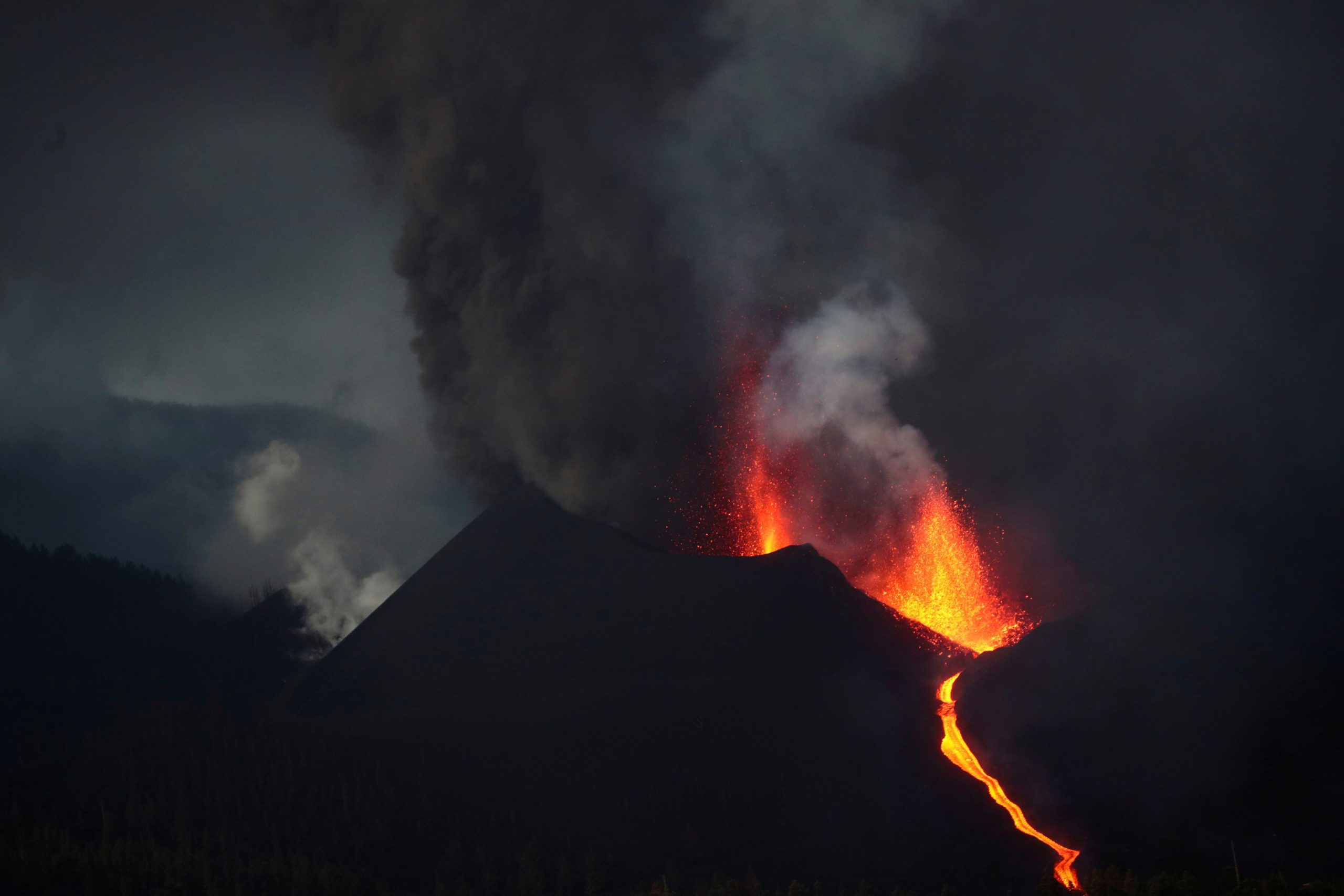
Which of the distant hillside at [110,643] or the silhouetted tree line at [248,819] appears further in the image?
the distant hillside at [110,643]

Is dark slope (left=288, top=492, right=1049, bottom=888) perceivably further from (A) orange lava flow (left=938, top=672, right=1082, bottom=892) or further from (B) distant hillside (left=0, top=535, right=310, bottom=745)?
(B) distant hillside (left=0, top=535, right=310, bottom=745)

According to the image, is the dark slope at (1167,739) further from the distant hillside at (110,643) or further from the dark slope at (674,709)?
the distant hillside at (110,643)

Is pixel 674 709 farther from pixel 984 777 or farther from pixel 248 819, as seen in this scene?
pixel 248 819

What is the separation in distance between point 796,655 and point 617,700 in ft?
28.0

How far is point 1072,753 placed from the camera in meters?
52.5

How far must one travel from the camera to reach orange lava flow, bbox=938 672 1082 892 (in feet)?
A: 152

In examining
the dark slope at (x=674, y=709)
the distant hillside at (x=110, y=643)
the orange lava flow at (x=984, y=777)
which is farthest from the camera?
the distant hillside at (x=110, y=643)

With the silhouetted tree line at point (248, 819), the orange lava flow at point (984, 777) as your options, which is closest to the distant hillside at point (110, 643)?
the silhouetted tree line at point (248, 819)

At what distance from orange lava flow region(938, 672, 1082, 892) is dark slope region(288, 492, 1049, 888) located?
607 millimetres

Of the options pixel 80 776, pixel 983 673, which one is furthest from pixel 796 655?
pixel 80 776

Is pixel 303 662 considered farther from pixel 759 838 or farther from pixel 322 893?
pixel 759 838

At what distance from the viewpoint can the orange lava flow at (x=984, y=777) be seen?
152 feet

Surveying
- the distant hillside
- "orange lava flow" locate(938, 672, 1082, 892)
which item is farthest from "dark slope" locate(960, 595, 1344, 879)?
the distant hillside

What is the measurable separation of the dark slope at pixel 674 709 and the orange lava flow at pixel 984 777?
1.99 ft
